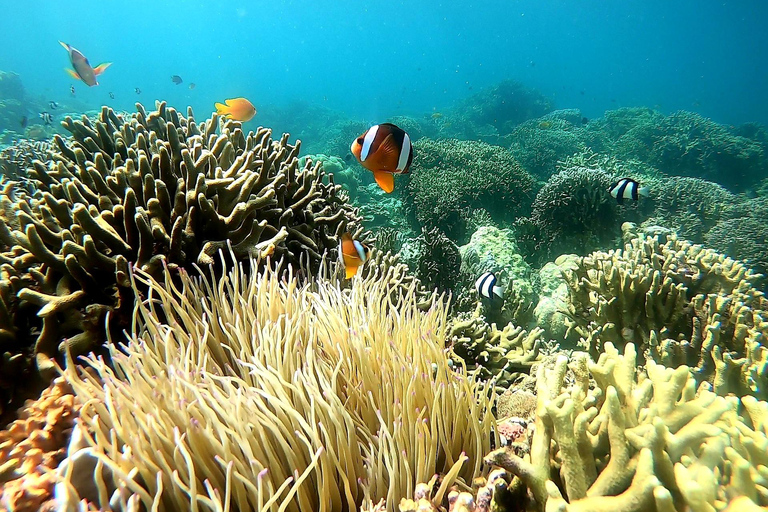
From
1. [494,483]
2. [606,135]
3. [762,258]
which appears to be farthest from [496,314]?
[606,135]

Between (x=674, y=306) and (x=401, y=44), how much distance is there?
473 feet

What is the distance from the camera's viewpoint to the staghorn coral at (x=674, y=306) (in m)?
2.80

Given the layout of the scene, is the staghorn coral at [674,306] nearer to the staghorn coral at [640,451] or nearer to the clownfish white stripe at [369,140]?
the staghorn coral at [640,451]

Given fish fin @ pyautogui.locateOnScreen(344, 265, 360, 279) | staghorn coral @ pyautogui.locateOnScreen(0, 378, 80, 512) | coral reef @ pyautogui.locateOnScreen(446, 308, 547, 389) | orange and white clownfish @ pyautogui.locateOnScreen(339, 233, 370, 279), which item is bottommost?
coral reef @ pyautogui.locateOnScreen(446, 308, 547, 389)

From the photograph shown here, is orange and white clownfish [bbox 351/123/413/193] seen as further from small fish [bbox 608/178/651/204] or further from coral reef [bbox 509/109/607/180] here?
coral reef [bbox 509/109/607/180]

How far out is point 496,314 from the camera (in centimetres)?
468

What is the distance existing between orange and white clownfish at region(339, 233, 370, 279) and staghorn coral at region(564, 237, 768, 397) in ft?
8.10

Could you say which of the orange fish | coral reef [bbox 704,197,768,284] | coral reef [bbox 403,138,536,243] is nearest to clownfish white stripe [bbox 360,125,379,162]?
the orange fish

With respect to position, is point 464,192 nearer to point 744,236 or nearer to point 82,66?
point 744,236

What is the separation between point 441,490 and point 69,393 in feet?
5.53

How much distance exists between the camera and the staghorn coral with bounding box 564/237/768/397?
2797 mm

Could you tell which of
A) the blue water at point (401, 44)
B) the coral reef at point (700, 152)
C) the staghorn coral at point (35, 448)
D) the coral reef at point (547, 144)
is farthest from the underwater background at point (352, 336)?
the blue water at point (401, 44)

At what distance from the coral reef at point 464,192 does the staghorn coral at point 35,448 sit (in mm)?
6847

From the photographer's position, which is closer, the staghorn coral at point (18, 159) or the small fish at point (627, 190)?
the small fish at point (627, 190)
